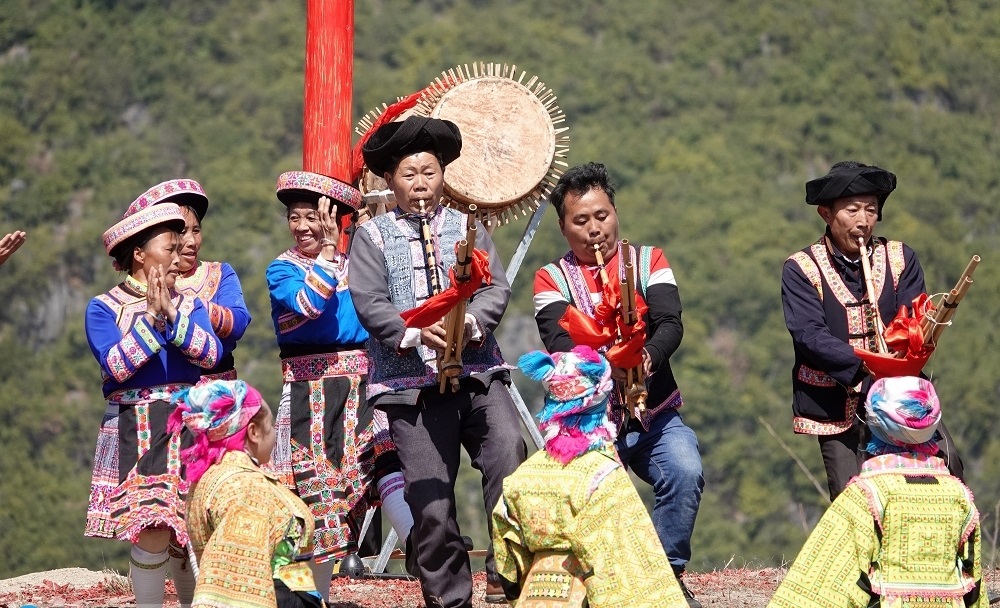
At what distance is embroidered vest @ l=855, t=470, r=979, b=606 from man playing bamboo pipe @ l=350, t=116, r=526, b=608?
1306mm

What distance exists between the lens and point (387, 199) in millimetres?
6902

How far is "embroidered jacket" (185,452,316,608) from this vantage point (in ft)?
14.3

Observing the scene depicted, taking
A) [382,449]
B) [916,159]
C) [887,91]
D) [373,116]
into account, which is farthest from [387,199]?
[887,91]

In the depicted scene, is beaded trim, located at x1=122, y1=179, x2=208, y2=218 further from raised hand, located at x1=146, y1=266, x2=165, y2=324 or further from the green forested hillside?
the green forested hillside

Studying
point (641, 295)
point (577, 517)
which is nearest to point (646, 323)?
point (641, 295)

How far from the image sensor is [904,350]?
16.8ft

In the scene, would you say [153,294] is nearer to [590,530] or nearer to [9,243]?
[9,243]

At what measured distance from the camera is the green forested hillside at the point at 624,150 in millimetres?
45312

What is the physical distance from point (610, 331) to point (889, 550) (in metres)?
1.20

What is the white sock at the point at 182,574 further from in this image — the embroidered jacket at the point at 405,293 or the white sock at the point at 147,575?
the embroidered jacket at the point at 405,293

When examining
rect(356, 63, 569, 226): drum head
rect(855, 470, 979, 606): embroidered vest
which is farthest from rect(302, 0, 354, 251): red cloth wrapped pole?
rect(855, 470, 979, 606): embroidered vest

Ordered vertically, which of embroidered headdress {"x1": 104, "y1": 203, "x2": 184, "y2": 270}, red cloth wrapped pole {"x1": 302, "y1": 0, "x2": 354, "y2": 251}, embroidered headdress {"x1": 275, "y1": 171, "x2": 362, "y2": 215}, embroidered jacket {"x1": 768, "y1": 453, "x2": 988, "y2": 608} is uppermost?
red cloth wrapped pole {"x1": 302, "y1": 0, "x2": 354, "y2": 251}

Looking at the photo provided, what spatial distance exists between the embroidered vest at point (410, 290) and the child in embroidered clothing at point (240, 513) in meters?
0.76

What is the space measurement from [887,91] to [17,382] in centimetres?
3334
